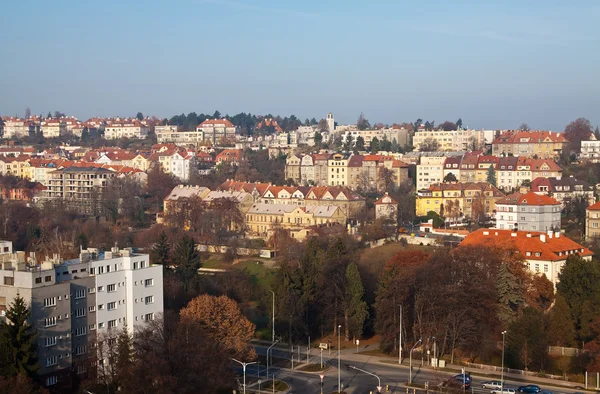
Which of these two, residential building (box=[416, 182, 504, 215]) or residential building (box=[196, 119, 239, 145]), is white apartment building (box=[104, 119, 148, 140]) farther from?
residential building (box=[416, 182, 504, 215])

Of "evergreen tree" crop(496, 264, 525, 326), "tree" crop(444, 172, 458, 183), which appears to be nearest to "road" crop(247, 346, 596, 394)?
"evergreen tree" crop(496, 264, 525, 326)

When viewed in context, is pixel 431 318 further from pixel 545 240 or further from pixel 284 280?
pixel 545 240

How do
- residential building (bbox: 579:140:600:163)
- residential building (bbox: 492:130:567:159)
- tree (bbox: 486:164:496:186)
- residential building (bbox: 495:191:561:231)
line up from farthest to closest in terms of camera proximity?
residential building (bbox: 492:130:567:159), residential building (bbox: 579:140:600:163), tree (bbox: 486:164:496:186), residential building (bbox: 495:191:561:231)

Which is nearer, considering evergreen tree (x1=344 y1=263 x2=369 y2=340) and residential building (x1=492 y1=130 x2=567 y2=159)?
evergreen tree (x1=344 y1=263 x2=369 y2=340)

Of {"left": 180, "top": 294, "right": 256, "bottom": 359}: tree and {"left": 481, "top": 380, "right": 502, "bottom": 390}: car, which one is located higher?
{"left": 180, "top": 294, "right": 256, "bottom": 359}: tree

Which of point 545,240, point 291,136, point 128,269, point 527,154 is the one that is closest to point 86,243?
point 128,269

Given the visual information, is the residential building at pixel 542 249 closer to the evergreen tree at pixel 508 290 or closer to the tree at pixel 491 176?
the evergreen tree at pixel 508 290
